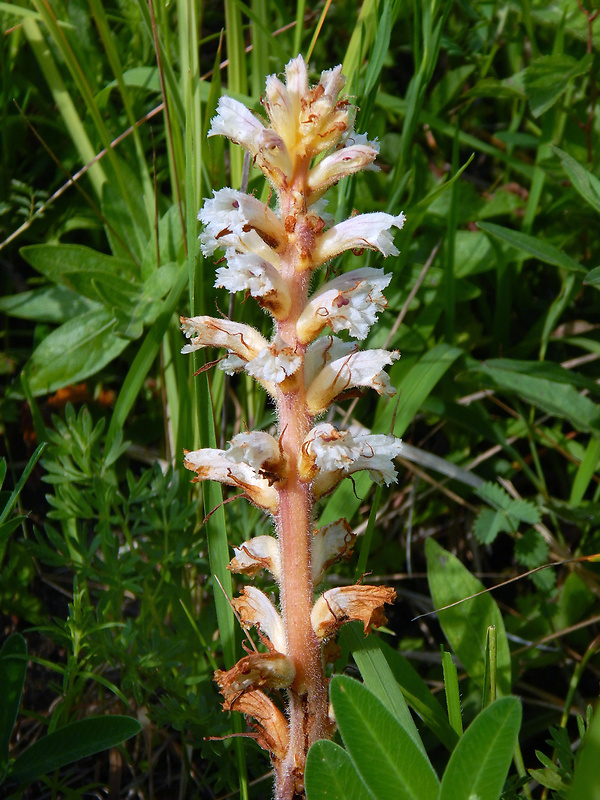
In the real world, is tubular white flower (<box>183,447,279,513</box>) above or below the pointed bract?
above

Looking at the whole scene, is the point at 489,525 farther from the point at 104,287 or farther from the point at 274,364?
the point at 104,287

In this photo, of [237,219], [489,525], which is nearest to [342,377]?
[237,219]

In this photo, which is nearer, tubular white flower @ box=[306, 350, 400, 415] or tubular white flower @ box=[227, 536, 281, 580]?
tubular white flower @ box=[306, 350, 400, 415]

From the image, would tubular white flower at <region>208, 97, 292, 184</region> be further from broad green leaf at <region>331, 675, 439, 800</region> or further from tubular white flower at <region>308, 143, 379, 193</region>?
broad green leaf at <region>331, 675, 439, 800</region>

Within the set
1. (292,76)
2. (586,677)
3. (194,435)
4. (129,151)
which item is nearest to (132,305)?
(194,435)

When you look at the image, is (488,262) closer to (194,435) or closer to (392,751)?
(194,435)

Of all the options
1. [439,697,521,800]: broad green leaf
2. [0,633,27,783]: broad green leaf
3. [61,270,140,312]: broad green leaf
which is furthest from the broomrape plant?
[61,270,140,312]: broad green leaf
